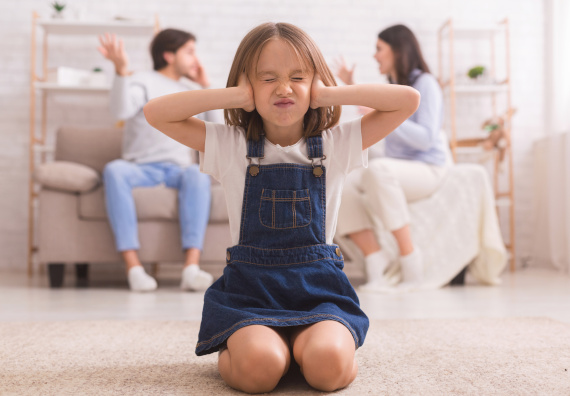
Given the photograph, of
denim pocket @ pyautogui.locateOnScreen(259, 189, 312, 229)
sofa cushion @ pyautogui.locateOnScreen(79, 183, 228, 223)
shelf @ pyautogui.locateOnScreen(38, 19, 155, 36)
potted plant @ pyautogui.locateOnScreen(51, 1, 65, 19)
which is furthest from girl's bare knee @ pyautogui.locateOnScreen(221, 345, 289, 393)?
potted plant @ pyautogui.locateOnScreen(51, 1, 65, 19)

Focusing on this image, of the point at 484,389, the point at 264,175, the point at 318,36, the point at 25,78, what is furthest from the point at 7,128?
the point at 484,389

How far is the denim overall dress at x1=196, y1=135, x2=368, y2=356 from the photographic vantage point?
1.02 metres

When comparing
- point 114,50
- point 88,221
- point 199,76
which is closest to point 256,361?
point 114,50

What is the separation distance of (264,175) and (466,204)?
70.6 inches

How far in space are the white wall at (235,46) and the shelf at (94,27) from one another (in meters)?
0.13

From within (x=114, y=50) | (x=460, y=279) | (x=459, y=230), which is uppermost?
(x=114, y=50)

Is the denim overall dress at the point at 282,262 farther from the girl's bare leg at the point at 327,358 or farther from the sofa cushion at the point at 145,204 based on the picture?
the sofa cushion at the point at 145,204

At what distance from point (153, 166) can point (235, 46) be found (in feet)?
4.25

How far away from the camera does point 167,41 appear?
9.08 ft

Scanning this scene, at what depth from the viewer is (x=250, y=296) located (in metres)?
1.04

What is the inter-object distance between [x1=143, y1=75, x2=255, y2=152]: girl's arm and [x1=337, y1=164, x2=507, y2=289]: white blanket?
5.53ft

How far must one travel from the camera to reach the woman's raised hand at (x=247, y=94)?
3.51ft

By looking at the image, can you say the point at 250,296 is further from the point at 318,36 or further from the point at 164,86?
the point at 318,36

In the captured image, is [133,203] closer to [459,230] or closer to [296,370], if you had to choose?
[459,230]
